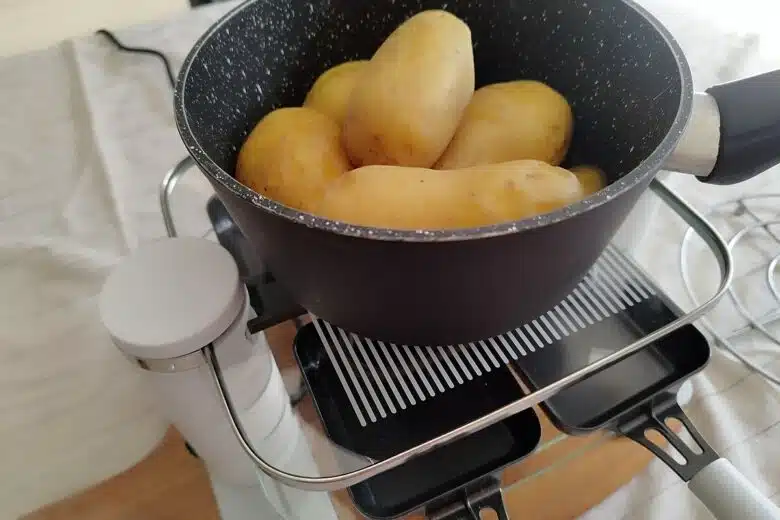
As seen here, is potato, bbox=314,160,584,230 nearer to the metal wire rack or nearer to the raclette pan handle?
the raclette pan handle

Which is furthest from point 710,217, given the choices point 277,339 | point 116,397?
point 116,397

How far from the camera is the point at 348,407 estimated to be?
0.29m

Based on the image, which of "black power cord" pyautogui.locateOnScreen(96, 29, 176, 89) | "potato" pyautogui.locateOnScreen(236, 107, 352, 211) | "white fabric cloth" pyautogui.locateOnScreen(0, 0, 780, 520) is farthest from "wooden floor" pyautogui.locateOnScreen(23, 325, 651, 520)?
"black power cord" pyautogui.locateOnScreen(96, 29, 176, 89)

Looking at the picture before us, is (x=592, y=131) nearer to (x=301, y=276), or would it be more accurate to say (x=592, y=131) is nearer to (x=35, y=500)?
(x=301, y=276)

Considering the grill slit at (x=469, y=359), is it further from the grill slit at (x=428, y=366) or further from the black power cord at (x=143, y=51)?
the black power cord at (x=143, y=51)

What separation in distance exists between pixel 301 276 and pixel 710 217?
43cm

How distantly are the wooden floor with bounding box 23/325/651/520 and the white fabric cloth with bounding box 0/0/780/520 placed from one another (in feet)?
0.04

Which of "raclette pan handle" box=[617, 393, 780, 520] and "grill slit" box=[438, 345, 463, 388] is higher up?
"grill slit" box=[438, 345, 463, 388]

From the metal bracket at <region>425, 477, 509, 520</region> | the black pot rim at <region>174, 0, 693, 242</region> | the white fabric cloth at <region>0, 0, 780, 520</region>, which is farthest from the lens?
the white fabric cloth at <region>0, 0, 780, 520</region>

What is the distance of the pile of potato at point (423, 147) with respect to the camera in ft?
0.71

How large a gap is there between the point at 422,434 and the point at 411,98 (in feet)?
0.48

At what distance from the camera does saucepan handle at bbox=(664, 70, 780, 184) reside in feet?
0.89

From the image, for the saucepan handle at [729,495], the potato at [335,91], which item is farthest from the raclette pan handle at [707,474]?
the potato at [335,91]

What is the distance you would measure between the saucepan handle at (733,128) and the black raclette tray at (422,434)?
0.13m
